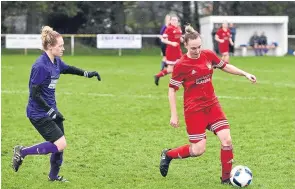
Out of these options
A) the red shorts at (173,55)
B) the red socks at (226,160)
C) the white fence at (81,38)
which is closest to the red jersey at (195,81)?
the red socks at (226,160)

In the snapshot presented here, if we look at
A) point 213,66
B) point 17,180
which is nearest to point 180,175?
point 213,66

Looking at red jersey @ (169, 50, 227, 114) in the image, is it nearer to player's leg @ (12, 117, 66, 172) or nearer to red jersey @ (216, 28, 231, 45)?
player's leg @ (12, 117, 66, 172)

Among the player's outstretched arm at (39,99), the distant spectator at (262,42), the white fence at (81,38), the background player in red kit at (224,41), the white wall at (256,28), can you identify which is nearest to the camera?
the player's outstretched arm at (39,99)

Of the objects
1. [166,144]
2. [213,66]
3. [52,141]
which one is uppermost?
[213,66]

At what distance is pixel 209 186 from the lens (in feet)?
21.3

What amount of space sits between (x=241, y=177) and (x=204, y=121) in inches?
28.0

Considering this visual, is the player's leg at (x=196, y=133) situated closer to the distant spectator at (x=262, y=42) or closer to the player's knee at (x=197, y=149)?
the player's knee at (x=197, y=149)

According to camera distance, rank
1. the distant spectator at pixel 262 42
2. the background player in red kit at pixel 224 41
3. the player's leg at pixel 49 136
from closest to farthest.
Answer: the player's leg at pixel 49 136, the background player in red kit at pixel 224 41, the distant spectator at pixel 262 42

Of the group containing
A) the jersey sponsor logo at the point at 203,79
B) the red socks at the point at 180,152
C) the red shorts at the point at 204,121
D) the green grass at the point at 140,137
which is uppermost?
the jersey sponsor logo at the point at 203,79

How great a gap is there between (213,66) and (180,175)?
1297 millimetres

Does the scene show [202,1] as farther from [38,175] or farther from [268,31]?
[38,175]

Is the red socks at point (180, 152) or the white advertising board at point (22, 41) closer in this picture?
the red socks at point (180, 152)

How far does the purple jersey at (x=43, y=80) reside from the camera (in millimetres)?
6297

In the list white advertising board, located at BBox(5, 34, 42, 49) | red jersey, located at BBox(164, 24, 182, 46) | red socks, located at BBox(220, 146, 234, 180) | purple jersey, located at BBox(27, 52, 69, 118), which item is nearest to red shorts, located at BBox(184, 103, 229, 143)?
red socks, located at BBox(220, 146, 234, 180)
